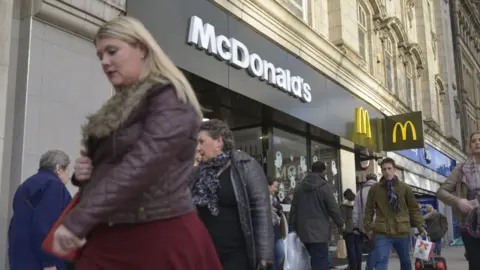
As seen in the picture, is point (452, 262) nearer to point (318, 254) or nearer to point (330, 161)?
point (330, 161)

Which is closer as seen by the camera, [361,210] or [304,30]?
[361,210]

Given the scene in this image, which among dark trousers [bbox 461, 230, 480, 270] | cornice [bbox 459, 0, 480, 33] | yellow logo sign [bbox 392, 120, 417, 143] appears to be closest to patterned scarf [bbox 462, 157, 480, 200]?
dark trousers [bbox 461, 230, 480, 270]

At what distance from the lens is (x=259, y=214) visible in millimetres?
3307

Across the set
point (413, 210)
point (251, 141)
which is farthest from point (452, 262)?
point (413, 210)

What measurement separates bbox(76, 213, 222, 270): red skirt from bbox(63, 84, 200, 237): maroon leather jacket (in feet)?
0.15

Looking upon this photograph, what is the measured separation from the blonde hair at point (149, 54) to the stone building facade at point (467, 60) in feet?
108

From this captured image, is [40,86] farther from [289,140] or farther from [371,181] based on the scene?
[289,140]

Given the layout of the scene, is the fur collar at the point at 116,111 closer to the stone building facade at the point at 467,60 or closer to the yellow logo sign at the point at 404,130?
the yellow logo sign at the point at 404,130

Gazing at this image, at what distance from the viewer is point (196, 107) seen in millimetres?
1913

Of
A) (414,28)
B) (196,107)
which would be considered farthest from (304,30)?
(414,28)

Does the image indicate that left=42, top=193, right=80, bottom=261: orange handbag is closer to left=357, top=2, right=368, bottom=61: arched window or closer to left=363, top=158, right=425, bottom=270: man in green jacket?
left=363, top=158, right=425, bottom=270: man in green jacket

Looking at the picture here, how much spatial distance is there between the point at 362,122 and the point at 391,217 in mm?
7746

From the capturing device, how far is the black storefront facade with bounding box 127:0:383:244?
713cm

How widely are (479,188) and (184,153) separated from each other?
3.63 metres
